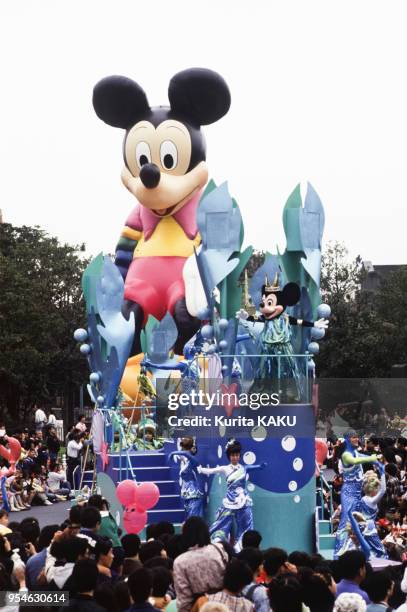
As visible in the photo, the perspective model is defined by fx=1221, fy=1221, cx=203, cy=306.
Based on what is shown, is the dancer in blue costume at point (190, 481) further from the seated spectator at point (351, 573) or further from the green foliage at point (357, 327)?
the green foliage at point (357, 327)

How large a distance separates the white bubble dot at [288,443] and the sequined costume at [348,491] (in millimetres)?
757

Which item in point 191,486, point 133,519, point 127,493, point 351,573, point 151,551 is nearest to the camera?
point 351,573

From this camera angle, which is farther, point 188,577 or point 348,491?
point 348,491

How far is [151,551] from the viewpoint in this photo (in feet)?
25.6

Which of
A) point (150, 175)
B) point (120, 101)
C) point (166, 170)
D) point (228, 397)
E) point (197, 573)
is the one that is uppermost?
point (120, 101)

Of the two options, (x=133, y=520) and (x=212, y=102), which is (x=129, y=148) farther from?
(x=133, y=520)

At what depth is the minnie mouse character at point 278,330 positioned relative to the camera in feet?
44.0

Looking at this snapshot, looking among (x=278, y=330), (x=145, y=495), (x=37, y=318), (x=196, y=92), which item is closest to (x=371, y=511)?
(x=278, y=330)

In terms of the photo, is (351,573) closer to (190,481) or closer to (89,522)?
(89,522)

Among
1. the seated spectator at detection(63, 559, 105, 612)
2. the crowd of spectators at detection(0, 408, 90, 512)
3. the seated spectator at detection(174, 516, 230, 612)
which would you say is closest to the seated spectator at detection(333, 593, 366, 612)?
the seated spectator at detection(174, 516, 230, 612)

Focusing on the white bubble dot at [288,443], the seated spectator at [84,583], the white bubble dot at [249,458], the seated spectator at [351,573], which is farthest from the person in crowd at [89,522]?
the white bubble dot at [288,443]

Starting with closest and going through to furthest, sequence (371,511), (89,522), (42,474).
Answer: (89,522) → (371,511) → (42,474)

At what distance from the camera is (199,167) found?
69.8ft

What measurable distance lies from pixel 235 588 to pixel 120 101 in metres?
15.9
